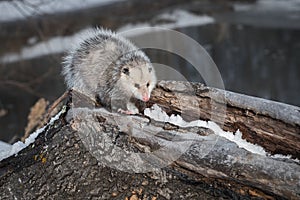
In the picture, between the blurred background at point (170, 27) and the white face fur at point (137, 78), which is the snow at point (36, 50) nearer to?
the blurred background at point (170, 27)

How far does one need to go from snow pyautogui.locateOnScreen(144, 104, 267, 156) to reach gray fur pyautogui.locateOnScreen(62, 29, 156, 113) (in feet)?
0.56

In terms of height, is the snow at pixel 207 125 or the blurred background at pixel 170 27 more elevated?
the snow at pixel 207 125

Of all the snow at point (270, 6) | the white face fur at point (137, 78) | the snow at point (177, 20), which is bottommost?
the snow at point (177, 20)

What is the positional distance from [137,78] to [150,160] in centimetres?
63

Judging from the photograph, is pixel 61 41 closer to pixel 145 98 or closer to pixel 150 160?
pixel 145 98

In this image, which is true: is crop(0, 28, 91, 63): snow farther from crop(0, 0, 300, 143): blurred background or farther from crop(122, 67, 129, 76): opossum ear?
crop(122, 67, 129, 76): opossum ear

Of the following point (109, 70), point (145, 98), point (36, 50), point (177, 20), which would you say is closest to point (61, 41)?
point (36, 50)

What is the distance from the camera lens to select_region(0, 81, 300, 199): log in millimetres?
1377

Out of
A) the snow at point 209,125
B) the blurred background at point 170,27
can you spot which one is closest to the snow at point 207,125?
the snow at point 209,125

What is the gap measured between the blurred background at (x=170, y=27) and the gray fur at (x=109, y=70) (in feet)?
8.06

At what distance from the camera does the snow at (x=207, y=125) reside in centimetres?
160

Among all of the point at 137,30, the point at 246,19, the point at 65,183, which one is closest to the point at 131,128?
the point at 65,183

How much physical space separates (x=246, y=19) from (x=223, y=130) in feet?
24.0

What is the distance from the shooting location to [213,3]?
376 inches
